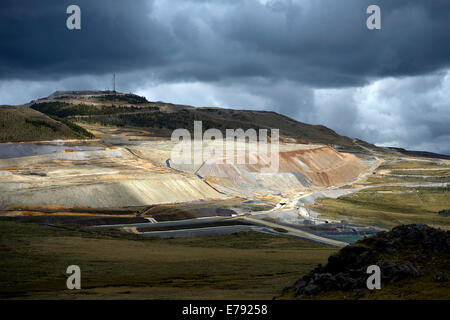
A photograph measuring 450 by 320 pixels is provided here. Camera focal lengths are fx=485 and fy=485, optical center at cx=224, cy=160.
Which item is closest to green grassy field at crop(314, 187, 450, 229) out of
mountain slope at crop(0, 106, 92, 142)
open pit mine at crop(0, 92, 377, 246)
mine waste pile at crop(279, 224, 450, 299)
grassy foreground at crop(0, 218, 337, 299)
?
open pit mine at crop(0, 92, 377, 246)

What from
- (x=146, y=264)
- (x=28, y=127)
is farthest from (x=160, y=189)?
(x=28, y=127)

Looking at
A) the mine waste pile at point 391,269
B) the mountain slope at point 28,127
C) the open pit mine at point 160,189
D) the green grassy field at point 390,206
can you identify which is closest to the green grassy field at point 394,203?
the green grassy field at point 390,206

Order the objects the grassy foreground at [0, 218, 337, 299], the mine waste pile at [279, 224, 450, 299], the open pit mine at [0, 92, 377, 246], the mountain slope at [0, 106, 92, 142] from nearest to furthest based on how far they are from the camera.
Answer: the mine waste pile at [279, 224, 450, 299] → the grassy foreground at [0, 218, 337, 299] → the open pit mine at [0, 92, 377, 246] → the mountain slope at [0, 106, 92, 142]

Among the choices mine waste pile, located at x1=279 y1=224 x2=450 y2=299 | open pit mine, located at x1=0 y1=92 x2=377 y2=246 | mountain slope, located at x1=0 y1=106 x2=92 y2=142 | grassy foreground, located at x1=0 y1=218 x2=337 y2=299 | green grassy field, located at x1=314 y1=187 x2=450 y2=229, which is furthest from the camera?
mountain slope, located at x1=0 y1=106 x2=92 y2=142

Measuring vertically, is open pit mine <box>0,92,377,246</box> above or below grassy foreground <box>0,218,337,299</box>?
above

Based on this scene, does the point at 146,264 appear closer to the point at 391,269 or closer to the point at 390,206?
the point at 391,269

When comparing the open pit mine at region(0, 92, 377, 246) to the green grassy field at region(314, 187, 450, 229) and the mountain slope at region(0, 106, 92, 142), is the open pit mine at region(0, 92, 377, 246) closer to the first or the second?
the mountain slope at region(0, 106, 92, 142)

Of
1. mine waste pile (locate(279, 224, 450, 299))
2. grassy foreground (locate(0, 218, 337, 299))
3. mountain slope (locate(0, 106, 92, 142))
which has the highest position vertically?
mountain slope (locate(0, 106, 92, 142))
